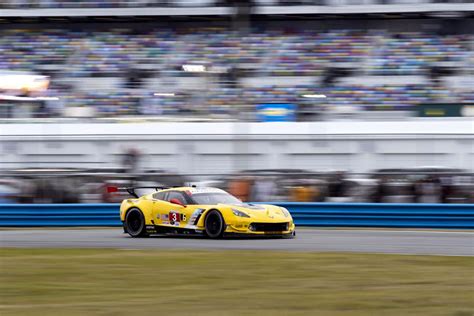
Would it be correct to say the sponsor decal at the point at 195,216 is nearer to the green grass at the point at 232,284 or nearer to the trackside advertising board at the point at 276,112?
the green grass at the point at 232,284

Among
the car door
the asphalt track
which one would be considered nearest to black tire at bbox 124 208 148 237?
the asphalt track

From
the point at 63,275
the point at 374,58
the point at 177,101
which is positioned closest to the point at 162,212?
the point at 63,275

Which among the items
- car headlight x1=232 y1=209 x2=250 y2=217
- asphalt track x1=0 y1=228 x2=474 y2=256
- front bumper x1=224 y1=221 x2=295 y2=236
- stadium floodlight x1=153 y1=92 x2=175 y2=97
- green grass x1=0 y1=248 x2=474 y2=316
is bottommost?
asphalt track x1=0 y1=228 x2=474 y2=256

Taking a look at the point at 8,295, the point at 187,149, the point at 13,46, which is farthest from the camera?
the point at 13,46

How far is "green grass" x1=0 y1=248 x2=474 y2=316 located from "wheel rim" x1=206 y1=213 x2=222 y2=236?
7.56 feet

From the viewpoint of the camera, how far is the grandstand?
23.5m

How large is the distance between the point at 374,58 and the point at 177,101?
224 inches

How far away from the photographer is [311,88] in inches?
936

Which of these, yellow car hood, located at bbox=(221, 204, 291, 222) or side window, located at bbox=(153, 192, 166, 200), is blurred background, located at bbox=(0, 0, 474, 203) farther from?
yellow car hood, located at bbox=(221, 204, 291, 222)

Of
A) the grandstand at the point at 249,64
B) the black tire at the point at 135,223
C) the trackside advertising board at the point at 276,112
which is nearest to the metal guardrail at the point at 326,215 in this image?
the black tire at the point at 135,223

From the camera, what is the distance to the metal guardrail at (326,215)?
16.2 metres

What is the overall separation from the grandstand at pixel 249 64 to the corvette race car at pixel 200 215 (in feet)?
25.7

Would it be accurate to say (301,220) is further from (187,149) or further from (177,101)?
(177,101)

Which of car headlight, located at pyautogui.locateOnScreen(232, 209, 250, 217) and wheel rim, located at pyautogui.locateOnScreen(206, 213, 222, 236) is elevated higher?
car headlight, located at pyautogui.locateOnScreen(232, 209, 250, 217)
